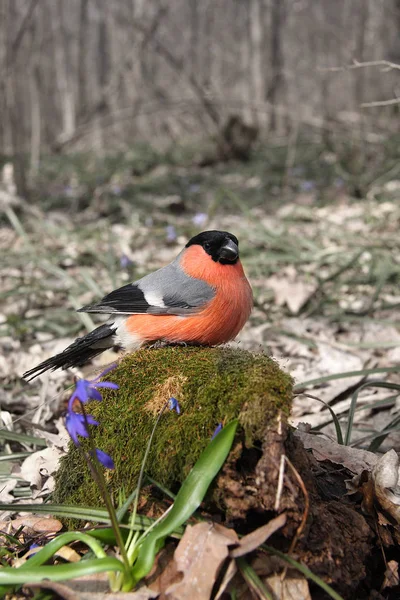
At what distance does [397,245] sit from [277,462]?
4360 millimetres

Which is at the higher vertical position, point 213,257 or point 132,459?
point 213,257

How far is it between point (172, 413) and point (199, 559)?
465 millimetres

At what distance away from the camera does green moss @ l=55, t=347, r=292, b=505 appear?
1758 millimetres

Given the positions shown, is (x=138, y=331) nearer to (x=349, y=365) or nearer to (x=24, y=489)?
(x=24, y=489)

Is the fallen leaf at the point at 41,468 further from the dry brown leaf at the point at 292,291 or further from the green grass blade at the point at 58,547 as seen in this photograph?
the dry brown leaf at the point at 292,291

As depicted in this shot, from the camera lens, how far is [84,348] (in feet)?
9.09

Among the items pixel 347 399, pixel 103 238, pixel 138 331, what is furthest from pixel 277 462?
pixel 103 238

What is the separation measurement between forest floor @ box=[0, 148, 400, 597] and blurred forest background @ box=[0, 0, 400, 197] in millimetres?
949

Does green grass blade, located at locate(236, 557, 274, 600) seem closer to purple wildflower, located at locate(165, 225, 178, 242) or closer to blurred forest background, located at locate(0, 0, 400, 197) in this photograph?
Result: purple wildflower, located at locate(165, 225, 178, 242)

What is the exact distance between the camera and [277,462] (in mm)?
1638

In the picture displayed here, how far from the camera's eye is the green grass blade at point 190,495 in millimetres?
1557


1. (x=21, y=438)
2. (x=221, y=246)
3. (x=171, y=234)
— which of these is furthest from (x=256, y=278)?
(x=21, y=438)

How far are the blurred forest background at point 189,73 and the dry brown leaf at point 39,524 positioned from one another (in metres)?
5.86

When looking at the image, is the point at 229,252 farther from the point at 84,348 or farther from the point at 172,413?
the point at 172,413
